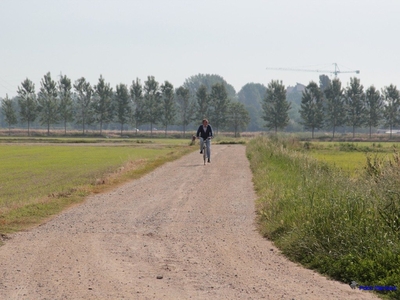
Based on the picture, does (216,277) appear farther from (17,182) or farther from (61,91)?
(61,91)

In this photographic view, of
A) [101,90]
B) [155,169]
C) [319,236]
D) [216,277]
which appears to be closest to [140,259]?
[216,277]

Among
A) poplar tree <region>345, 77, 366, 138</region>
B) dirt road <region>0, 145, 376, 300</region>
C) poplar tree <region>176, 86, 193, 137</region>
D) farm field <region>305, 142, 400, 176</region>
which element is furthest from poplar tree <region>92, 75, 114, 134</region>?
dirt road <region>0, 145, 376, 300</region>

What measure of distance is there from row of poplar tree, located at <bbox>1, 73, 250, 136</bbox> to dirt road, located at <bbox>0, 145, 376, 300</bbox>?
101m

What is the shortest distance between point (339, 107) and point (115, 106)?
45.0m

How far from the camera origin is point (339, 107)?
118 metres

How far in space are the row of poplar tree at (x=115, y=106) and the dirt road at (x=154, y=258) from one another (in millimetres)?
100901

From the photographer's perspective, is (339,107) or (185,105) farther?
(185,105)

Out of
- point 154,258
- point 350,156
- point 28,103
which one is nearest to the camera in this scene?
point 154,258

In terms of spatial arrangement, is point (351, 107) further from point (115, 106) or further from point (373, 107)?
point (115, 106)

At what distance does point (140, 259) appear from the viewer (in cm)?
891

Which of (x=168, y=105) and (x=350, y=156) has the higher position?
(x=168, y=105)

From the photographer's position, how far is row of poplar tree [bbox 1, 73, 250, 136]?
112438 mm

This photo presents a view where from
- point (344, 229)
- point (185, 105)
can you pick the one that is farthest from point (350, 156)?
point (185, 105)

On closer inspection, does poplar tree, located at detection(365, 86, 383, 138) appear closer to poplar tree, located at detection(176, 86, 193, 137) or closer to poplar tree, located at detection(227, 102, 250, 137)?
poplar tree, located at detection(227, 102, 250, 137)
